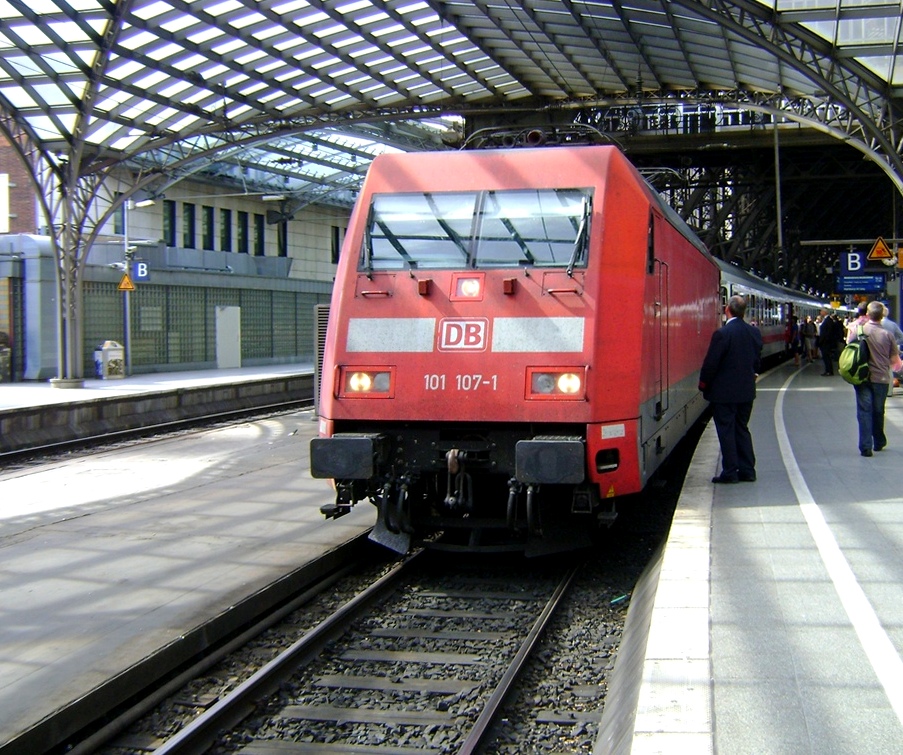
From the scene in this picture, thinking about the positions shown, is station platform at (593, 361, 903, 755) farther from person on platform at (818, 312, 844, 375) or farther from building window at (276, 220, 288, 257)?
building window at (276, 220, 288, 257)

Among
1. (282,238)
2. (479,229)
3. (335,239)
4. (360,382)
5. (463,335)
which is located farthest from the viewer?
(335,239)

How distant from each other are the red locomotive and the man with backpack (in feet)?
10.7

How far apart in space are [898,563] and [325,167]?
3750cm

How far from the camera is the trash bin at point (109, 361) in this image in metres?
27.8

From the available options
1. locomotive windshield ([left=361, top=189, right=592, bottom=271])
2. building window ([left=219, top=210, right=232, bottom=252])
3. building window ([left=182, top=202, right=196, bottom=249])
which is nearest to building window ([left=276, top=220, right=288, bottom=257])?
building window ([left=219, top=210, right=232, bottom=252])

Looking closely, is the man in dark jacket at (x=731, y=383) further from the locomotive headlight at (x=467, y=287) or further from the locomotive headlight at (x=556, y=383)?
the locomotive headlight at (x=467, y=287)

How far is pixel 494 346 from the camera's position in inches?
293

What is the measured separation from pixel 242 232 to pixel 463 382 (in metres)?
36.3

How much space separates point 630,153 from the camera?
118ft

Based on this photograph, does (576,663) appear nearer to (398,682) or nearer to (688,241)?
(398,682)

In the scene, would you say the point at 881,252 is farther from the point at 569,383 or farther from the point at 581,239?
the point at 569,383

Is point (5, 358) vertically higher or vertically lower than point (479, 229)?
lower

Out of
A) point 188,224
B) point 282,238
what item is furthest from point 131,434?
point 282,238

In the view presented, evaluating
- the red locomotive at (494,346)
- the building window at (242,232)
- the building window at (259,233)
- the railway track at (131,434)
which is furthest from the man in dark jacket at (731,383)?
the building window at (259,233)
